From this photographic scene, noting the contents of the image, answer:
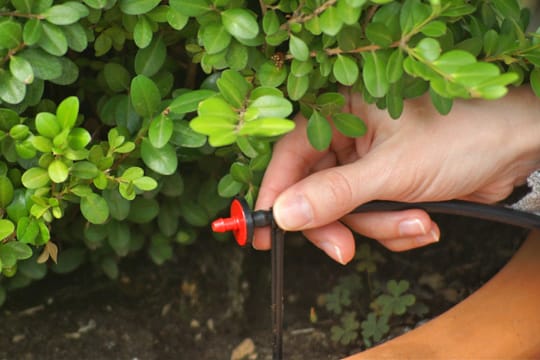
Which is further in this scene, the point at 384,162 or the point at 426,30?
the point at 384,162

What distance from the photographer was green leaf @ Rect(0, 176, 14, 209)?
1.12m

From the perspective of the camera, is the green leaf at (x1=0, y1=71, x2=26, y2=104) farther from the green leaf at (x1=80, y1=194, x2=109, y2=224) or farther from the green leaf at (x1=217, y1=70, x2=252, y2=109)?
the green leaf at (x1=217, y1=70, x2=252, y2=109)

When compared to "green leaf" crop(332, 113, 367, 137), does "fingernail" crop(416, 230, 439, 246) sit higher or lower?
lower

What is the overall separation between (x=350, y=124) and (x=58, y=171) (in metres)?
0.43

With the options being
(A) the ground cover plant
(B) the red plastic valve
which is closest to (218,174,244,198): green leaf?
(A) the ground cover plant

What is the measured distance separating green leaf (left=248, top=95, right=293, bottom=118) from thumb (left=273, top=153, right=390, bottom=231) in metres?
0.21

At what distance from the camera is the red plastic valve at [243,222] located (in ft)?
3.73

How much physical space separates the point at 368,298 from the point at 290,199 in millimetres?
655

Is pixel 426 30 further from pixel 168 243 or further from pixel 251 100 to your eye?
pixel 168 243

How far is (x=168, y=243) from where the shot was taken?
1.65 metres

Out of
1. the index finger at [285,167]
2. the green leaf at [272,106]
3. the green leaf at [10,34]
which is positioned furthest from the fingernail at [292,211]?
the green leaf at [10,34]

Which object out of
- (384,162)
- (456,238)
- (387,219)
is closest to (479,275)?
(456,238)

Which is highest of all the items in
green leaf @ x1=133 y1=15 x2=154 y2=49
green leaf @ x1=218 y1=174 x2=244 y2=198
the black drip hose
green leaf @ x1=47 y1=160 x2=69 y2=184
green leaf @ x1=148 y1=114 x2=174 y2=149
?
green leaf @ x1=133 y1=15 x2=154 y2=49

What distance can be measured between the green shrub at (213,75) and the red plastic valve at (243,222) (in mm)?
87
